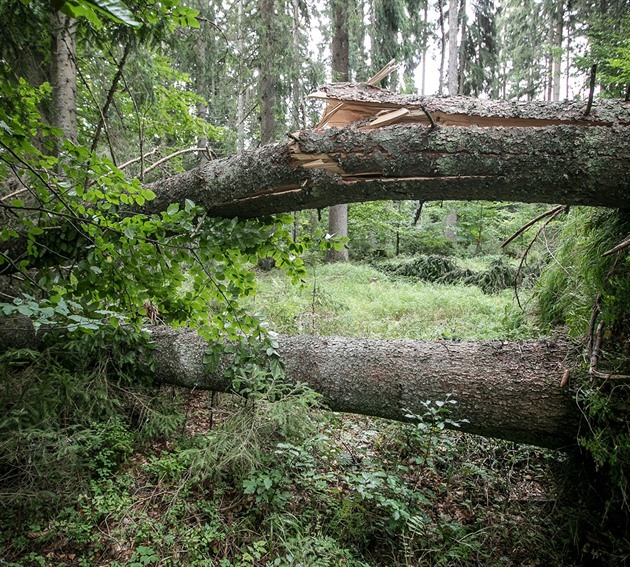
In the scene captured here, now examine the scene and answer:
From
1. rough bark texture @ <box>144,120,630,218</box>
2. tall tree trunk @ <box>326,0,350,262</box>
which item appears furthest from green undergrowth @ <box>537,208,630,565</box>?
tall tree trunk @ <box>326,0,350,262</box>

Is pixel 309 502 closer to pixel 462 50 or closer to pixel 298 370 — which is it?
pixel 298 370

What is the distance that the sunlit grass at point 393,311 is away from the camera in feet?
17.3

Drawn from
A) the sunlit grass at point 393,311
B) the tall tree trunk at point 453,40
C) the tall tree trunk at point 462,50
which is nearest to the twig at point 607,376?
the sunlit grass at point 393,311

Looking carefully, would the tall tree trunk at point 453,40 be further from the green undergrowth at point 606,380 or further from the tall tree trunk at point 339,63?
the green undergrowth at point 606,380

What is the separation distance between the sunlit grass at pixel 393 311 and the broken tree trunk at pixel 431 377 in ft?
3.82

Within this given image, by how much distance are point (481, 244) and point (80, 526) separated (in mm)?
14634

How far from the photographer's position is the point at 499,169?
2287mm

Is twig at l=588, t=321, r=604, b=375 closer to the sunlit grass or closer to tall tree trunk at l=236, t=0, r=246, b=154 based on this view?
the sunlit grass

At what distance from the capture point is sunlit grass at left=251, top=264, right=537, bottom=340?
5262mm

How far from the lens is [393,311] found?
6555mm

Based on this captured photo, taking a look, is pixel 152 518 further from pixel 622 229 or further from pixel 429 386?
pixel 622 229

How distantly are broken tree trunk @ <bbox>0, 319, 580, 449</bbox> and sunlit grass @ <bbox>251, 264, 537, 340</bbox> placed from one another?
1.16 metres

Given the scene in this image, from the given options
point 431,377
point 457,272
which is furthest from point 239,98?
point 431,377

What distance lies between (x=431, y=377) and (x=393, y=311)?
3.58 metres
